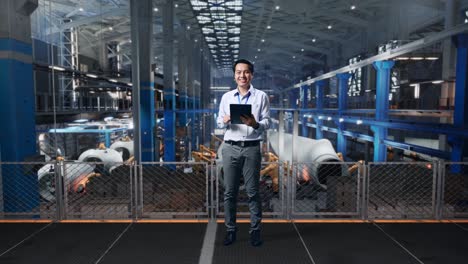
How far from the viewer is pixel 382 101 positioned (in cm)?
1224

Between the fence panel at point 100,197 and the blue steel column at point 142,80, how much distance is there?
2.52 metres

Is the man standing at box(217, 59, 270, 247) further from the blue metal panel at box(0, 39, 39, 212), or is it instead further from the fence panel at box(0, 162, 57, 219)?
the blue metal panel at box(0, 39, 39, 212)

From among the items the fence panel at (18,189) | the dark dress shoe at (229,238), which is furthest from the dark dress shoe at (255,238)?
the fence panel at (18,189)

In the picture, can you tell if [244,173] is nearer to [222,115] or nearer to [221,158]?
[222,115]

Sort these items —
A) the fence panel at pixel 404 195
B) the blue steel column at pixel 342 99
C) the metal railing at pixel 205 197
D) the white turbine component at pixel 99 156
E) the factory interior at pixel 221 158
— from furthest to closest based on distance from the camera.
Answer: the blue steel column at pixel 342 99, the white turbine component at pixel 99 156, the fence panel at pixel 404 195, the metal railing at pixel 205 197, the factory interior at pixel 221 158

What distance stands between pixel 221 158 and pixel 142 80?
287 inches

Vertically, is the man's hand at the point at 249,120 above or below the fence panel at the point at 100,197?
above

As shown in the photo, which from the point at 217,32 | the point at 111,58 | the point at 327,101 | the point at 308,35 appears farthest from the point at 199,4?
the point at 327,101

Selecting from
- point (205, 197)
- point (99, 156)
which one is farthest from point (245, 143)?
point (99, 156)

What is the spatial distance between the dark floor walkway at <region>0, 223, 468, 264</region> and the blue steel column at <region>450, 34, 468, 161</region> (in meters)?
5.03

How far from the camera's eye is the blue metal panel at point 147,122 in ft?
41.9

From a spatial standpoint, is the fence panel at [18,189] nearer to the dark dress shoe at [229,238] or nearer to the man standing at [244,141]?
the dark dress shoe at [229,238]

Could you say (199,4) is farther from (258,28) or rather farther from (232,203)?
(232,203)

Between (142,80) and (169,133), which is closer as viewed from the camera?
(142,80)
